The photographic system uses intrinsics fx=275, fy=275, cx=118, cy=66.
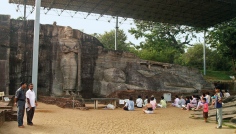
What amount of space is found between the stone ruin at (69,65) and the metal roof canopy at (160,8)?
7.89 meters

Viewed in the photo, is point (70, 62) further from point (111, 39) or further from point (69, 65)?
point (111, 39)

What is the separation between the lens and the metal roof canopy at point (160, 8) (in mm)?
29125

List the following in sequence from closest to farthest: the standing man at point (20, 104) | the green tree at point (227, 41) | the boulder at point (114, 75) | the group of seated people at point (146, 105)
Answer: the standing man at point (20, 104), the group of seated people at point (146, 105), the boulder at point (114, 75), the green tree at point (227, 41)

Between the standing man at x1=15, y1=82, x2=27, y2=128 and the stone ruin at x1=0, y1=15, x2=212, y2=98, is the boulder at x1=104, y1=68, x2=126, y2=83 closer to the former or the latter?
the stone ruin at x1=0, y1=15, x2=212, y2=98

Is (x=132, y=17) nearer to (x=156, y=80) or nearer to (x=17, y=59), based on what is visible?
(x=156, y=80)

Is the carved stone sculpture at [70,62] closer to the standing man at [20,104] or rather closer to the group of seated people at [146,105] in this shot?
the group of seated people at [146,105]

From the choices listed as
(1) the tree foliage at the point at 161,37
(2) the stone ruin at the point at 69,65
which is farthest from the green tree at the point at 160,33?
(2) the stone ruin at the point at 69,65

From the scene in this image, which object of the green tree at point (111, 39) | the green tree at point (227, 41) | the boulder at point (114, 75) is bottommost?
the boulder at point (114, 75)

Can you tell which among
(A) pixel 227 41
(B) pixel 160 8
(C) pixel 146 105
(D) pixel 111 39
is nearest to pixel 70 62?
(C) pixel 146 105

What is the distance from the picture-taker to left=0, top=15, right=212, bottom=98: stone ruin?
19266 millimetres

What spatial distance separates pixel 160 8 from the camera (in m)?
31.4

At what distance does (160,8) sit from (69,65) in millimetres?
15479

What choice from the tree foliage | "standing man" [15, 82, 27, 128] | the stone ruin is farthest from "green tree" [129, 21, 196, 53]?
"standing man" [15, 82, 27, 128]

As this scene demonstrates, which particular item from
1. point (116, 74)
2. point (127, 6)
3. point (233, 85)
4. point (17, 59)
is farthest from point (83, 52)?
point (233, 85)
